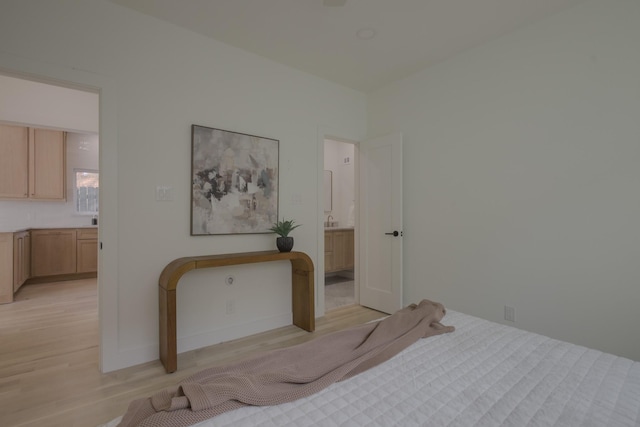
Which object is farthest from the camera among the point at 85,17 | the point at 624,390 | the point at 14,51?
the point at 85,17

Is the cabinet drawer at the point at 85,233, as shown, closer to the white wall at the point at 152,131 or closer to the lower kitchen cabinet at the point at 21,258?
the lower kitchen cabinet at the point at 21,258

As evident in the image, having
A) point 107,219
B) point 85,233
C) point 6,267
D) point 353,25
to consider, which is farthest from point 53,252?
point 353,25

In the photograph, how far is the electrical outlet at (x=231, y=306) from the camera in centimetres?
277

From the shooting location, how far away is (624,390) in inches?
40.3

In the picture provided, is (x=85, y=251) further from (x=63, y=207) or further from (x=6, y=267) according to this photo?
(x=6, y=267)

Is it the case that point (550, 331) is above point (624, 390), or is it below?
below

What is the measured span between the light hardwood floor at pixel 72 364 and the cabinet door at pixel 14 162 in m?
2.10

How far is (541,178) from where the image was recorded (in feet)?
7.81

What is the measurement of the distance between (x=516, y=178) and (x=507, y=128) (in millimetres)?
444

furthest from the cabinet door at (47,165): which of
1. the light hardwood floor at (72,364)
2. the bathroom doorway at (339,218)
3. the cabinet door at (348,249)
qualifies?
the cabinet door at (348,249)

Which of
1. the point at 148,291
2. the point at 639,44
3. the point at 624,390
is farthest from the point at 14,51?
the point at 639,44

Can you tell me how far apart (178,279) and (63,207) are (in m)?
4.76

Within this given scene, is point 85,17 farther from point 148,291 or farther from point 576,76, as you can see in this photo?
point 576,76

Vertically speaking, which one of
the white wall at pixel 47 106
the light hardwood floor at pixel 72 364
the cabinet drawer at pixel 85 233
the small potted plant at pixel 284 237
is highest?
the white wall at pixel 47 106
